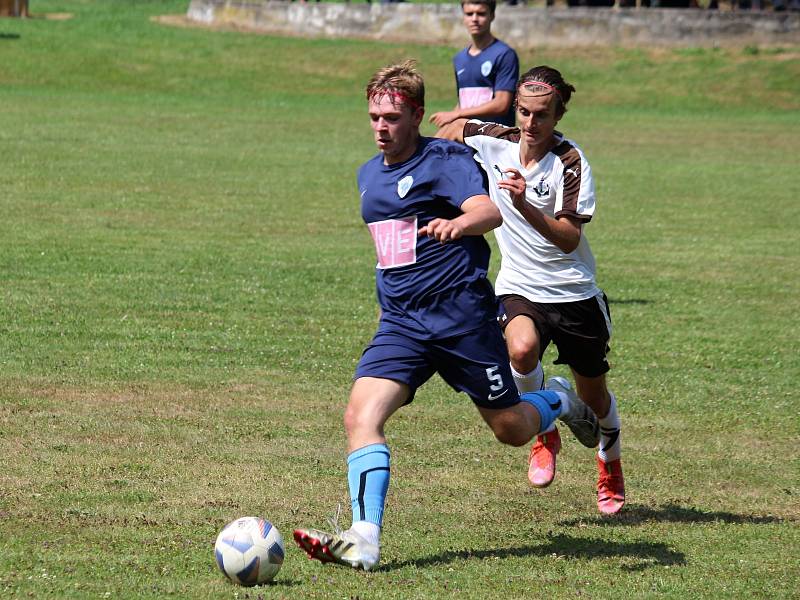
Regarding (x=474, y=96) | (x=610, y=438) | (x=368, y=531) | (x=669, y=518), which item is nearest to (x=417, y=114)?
(x=368, y=531)

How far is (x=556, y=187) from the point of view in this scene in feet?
22.7

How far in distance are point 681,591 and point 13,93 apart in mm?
26987

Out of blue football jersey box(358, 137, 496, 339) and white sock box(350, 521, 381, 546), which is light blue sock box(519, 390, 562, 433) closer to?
blue football jersey box(358, 137, 496, 339)

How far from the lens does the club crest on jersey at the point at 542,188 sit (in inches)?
274

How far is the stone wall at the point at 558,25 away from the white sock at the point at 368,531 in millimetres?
33153

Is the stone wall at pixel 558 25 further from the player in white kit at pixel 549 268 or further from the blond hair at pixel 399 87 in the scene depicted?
the blond hair at pixel 399 87

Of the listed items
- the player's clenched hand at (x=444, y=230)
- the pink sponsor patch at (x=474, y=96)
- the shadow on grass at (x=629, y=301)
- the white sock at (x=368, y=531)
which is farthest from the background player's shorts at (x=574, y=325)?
the shadow on grass at (x=629, y=301)

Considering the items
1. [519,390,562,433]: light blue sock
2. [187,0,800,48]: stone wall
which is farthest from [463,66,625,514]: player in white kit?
[187,0,800,48]: stone wall

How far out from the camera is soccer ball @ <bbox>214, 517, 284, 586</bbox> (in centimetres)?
546

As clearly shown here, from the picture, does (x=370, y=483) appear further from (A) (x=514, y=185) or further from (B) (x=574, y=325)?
(B) (x=574, y=325)

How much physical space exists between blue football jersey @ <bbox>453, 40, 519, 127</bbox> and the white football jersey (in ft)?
14.5

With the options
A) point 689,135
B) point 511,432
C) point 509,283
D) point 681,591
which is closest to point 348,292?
point 509,283

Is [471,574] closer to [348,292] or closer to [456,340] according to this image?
[456,340]

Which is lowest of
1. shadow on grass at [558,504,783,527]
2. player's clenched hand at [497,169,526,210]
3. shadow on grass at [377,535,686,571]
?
shadow on grass at [558,504,783,527]
